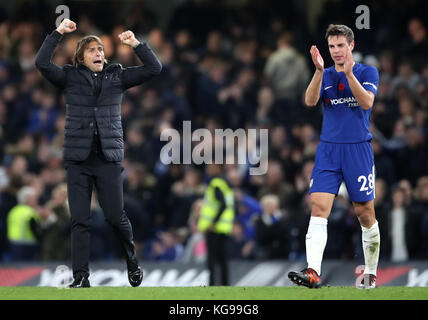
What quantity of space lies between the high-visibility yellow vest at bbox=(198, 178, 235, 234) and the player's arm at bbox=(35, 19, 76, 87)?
19.3 ft

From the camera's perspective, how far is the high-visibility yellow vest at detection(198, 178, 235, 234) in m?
15.8

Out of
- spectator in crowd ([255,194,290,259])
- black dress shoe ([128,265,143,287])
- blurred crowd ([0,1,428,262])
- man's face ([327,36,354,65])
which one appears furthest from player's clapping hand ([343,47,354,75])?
spectator in crowd ([255,194,290,259])

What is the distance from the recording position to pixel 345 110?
32.4 feet

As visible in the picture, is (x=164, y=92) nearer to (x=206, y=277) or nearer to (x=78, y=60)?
(x=206, y=277)

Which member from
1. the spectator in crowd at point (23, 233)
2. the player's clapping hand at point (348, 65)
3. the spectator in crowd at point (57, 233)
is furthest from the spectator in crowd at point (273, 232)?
the player's clapping hand at point (348, 65)

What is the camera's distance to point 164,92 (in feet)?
65.5

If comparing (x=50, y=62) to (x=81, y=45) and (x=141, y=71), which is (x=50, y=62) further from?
(x=141, y=71)

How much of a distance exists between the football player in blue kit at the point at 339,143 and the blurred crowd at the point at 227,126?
5.54 meters

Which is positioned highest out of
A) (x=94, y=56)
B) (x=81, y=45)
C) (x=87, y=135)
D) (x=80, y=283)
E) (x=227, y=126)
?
(x=81, y=45)

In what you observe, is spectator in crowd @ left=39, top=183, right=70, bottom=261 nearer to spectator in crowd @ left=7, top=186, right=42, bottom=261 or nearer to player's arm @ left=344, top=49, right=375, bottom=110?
spectator in crowd @ left=7, top=186, right=42, bottom=261

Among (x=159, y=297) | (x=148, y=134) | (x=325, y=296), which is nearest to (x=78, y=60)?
(x=159, y=297)

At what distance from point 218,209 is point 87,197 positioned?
5.86m

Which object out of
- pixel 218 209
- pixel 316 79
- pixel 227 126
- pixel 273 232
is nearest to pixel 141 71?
pixel 316 79

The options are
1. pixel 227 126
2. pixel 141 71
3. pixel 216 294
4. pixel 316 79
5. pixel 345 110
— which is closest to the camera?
pixel 216 294
